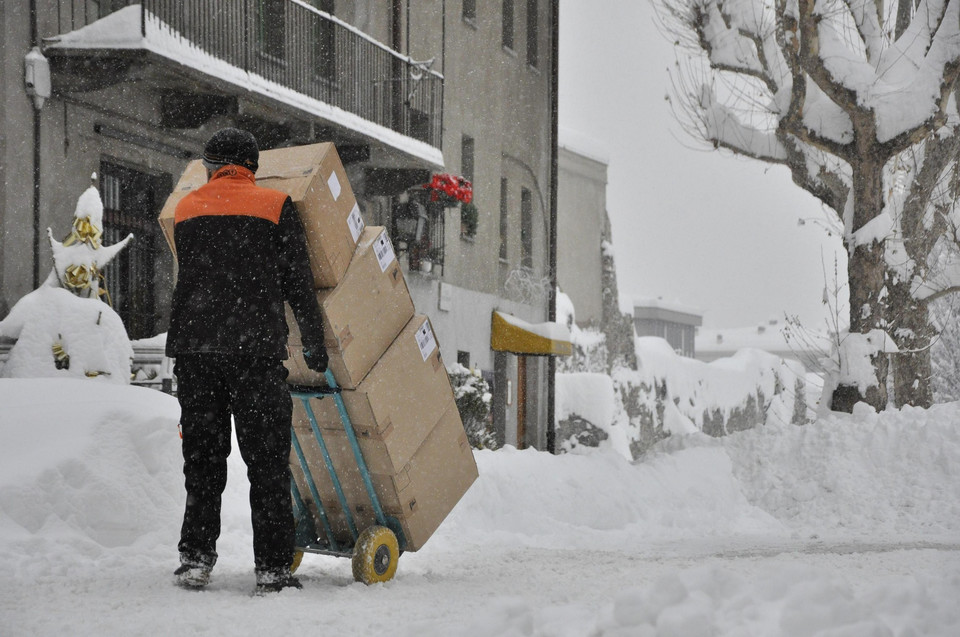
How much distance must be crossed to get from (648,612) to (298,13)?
44.6 ft

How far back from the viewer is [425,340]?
20.0ft

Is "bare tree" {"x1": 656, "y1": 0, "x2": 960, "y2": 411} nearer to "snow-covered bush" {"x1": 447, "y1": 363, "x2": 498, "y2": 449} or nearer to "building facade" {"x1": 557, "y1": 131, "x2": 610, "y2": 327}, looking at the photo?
"snow-covered bush" {"x1": 447, "y1": 363, "x2": 498, "y2": 449}

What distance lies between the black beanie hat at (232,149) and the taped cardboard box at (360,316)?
692mm

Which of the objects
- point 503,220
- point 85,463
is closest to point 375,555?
point 85,463

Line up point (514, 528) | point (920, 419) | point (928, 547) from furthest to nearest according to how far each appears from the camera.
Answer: point (920, 419), point (514, 528), point (928, 547)

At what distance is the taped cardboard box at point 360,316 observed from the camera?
5512 millimetres

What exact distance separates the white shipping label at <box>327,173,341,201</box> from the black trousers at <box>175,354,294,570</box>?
868 millimetres

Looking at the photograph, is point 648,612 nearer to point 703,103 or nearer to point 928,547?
point 928,547

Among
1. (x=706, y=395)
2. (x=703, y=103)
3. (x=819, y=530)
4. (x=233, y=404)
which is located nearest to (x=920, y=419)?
(x=819, y=530)

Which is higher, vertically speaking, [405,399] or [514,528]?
[405,399]

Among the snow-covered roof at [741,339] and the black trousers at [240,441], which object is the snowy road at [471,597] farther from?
the snow-covered roof at [741,339]

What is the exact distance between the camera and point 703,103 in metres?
17.4

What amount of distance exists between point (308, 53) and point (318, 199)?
11.3 m

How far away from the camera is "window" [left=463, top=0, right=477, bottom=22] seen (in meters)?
22.3
